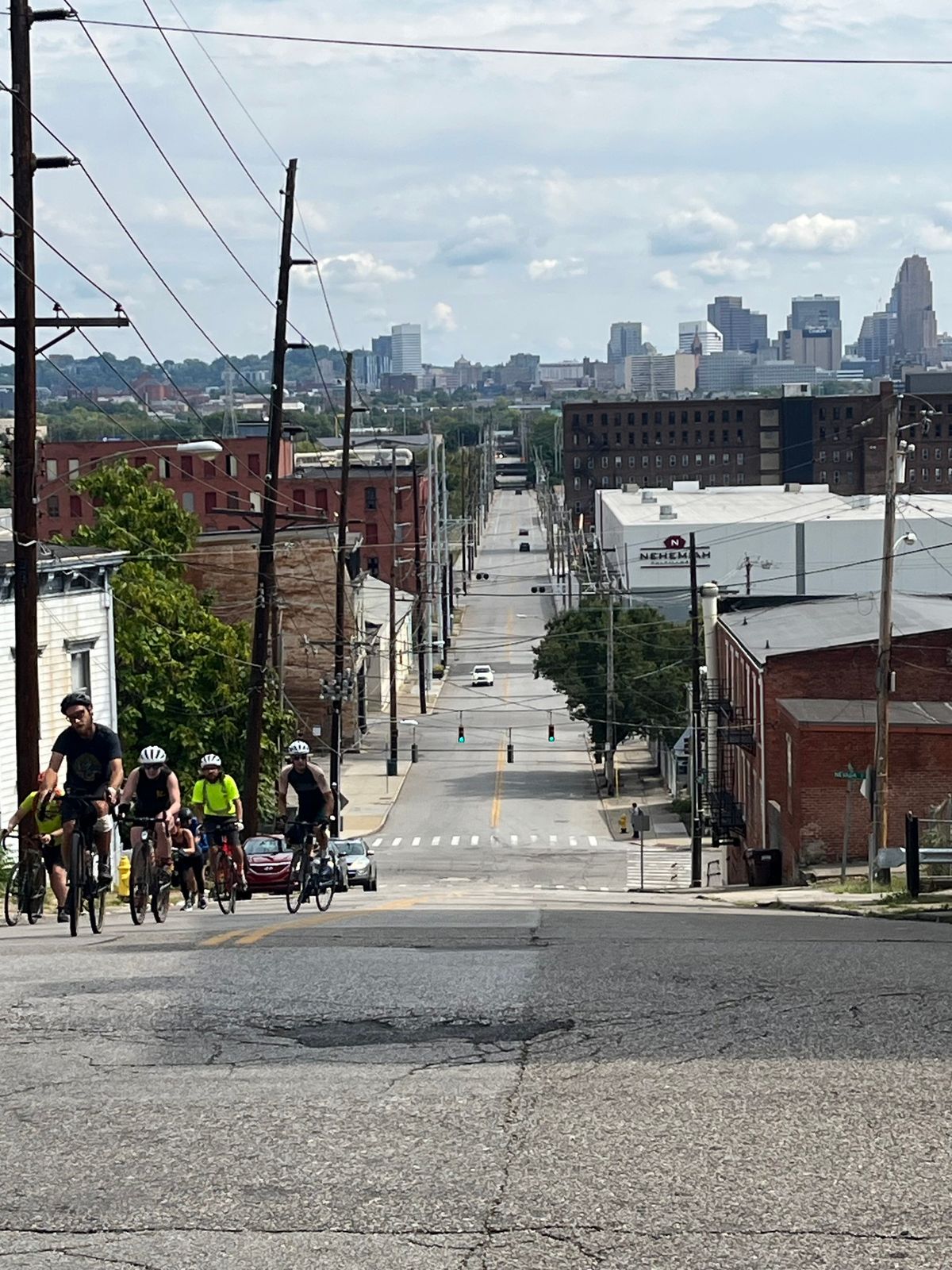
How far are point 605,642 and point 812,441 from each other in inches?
4453

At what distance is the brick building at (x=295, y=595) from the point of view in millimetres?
74312

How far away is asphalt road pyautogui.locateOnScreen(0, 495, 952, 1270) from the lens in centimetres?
624

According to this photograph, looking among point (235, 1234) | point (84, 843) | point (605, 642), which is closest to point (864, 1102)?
point (235, 1234)

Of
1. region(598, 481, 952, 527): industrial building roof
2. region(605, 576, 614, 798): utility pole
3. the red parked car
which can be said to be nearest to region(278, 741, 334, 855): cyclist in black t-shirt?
the red parked car

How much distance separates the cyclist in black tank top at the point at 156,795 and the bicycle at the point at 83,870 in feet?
2.49

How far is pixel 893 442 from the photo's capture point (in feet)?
105

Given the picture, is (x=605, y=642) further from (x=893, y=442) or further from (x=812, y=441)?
(x=812, y=441)

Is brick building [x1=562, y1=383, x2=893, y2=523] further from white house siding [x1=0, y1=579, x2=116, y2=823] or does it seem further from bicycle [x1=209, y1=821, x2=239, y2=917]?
bicycle [x1=209, y1=821, x2=239, y2=917]

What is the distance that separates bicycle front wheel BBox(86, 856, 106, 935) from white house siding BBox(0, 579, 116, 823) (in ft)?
47.4

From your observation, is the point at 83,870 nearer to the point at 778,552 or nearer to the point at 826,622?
the point at 826,622

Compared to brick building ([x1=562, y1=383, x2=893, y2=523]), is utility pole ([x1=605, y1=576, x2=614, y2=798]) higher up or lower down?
lower down

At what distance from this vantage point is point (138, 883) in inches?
621

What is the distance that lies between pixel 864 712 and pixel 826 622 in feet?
38.7

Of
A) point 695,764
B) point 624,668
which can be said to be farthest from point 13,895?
point 624,668
